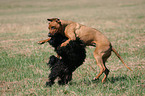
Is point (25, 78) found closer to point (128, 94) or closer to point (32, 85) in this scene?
point (32, 85)

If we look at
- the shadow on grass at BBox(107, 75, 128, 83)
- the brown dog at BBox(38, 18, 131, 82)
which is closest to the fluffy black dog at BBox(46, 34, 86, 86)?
the brown dog at BBox(38, 18, 131, 82)

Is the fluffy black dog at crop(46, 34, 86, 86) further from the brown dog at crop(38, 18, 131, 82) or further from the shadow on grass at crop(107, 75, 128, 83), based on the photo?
the shadow on grass at crop(107, 75, 128, 83)

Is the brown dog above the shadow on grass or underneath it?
Answer: above

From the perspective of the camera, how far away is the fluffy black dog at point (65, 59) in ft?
15.7

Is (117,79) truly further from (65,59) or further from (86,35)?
(65,59)

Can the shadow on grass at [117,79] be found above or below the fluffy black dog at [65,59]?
below

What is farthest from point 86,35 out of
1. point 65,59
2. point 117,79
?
point 117,79

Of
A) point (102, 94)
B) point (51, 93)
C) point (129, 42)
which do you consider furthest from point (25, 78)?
point (129, 42)

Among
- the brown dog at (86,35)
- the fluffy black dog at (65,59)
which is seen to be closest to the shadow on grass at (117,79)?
the brown dog at (86,35)

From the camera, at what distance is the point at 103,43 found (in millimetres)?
5168

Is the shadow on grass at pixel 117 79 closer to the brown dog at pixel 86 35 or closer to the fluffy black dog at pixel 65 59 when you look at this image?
the brown dog at pixel 86 35

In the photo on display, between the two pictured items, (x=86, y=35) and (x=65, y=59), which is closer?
(x=65, y=59)

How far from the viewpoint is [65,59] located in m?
4.90

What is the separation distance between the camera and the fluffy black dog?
4.79 m
